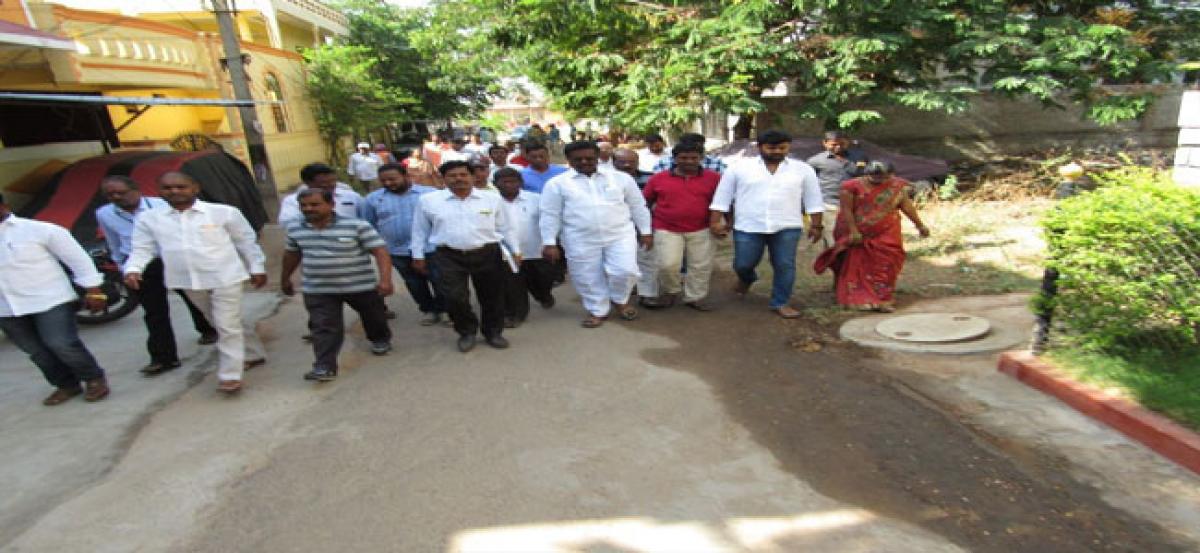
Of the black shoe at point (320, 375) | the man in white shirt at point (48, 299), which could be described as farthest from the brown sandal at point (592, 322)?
the man in white shirt at point (48, 299)

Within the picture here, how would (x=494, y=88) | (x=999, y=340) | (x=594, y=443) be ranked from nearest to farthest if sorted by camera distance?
1. (x=594, y=443)
2. (x=999, y=340)
3. (x=494, y=88)

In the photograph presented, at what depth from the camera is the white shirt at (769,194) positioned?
4988mm

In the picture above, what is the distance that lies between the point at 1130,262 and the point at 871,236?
1989mm

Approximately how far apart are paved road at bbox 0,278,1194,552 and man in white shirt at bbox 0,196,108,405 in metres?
0.27

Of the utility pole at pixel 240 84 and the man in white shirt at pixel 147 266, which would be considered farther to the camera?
the utility pole at pixel 240 84

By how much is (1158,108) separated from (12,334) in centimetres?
1486

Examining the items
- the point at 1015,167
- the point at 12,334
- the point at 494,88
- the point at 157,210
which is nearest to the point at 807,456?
the point at 157,210

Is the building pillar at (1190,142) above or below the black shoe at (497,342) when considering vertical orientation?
above

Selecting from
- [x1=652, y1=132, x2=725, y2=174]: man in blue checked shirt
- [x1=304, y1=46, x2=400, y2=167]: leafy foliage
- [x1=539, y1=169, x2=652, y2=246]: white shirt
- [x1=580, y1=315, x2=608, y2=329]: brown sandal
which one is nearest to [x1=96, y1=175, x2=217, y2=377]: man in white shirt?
[x1=539, y1=169, x2=652, y2=246]: white shirt

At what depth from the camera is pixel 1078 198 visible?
352 centimetres

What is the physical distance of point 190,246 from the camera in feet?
13.1

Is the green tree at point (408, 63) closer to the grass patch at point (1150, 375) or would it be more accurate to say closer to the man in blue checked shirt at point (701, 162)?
the man in blue checked shirt at point (701, 162)

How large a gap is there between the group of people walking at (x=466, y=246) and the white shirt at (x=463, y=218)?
0.04ft

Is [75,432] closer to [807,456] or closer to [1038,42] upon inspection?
[807,456]
